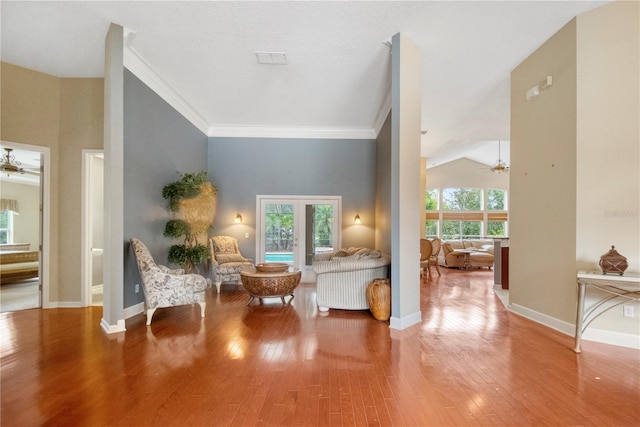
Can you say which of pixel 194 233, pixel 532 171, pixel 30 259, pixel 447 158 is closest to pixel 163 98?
pixel 194 233

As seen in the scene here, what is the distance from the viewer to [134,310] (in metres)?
4.28

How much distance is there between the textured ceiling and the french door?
227 cm

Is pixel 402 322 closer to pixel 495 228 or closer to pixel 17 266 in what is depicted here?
pixel 17 266

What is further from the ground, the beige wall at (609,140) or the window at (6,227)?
the beige wall at (609,140)

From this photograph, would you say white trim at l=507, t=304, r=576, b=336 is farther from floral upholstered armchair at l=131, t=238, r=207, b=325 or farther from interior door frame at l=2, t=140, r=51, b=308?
interior door frame at l=2, t=140, r=51, b=308

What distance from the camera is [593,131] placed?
3422 mm

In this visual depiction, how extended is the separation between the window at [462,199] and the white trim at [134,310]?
11.8m

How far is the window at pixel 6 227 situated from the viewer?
28.3ft

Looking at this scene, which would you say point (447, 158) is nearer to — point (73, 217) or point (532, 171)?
point (532, 171)

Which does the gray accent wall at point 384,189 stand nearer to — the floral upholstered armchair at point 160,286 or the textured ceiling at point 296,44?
the textured ceiling at point 296,44

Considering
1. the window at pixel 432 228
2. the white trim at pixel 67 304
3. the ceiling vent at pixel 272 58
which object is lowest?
the white trim at pixel 67 304

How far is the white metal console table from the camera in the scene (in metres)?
2.89

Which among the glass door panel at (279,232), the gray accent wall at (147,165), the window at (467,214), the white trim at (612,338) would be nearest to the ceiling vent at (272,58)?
the gray accent wall at (147,165)

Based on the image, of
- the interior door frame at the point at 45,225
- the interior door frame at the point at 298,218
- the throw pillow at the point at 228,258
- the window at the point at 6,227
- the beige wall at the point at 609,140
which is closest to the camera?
the beige wall at the point at 609,140
